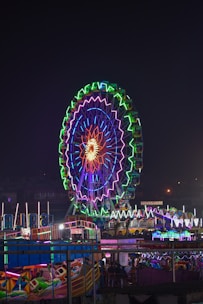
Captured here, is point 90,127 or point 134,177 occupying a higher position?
point 90,127

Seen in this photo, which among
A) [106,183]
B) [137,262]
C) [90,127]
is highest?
[90,127]

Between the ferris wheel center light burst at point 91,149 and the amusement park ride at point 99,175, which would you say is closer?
the amusement park ride at point 99,175

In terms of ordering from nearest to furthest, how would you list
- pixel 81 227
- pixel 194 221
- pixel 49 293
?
pixel 49 293, pixel 81 227, pixel 194 221

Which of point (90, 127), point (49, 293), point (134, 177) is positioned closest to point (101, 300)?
point (49, 293)

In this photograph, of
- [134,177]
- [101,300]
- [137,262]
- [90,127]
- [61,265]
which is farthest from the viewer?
[90,127]

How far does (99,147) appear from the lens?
1425 inches

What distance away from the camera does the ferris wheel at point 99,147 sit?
3412cm

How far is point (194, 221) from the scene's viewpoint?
4331cm

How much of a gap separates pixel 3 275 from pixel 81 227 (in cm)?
2165

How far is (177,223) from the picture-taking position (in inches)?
1722

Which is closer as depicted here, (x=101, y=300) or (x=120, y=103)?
(x=101, y=300)

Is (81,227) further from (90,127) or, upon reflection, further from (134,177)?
(90,127)

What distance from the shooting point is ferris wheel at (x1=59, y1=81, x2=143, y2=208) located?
34122 millimetres

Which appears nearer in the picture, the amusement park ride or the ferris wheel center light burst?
the amusement park ride
